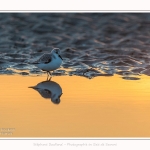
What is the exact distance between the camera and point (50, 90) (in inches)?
316

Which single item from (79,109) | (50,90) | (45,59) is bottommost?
(79,109)

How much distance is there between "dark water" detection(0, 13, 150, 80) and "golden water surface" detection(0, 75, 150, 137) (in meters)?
1.13

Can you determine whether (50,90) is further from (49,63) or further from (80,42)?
(80,42)

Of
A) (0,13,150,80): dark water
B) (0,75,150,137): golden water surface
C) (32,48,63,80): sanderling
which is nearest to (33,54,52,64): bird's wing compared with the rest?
(32,48,63,80): sanderling

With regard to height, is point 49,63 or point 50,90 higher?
point 49,63

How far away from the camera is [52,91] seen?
796 centimetres

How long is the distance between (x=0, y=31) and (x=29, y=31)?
713 mm

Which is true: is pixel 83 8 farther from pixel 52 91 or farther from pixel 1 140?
pixel 1 140

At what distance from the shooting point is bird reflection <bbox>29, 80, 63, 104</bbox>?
7625mm

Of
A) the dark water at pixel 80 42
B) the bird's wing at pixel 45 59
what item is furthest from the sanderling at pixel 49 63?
the dark water at pixel 80 42

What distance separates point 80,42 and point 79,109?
187 inches

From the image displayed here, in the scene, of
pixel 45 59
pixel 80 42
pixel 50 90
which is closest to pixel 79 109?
pixel 50 90

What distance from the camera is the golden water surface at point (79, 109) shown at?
6.37m

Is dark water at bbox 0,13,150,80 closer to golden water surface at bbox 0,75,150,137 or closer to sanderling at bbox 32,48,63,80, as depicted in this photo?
sanderling at bbox 32,48,63,80
